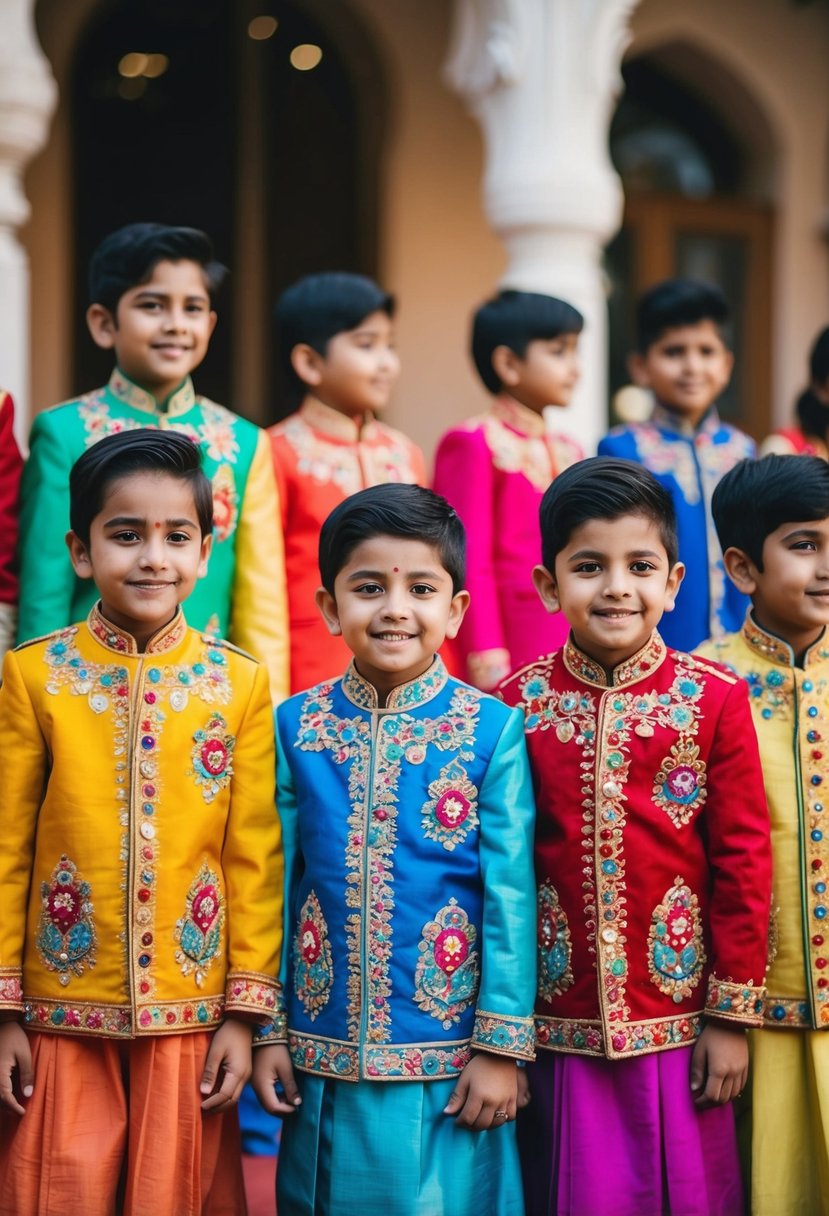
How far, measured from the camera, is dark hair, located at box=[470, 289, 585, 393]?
14.6 ft

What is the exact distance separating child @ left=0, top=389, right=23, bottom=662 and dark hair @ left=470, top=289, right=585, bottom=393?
1432 mm

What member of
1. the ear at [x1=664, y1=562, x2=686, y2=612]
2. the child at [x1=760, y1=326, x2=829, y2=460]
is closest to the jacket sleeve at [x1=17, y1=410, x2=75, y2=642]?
the ear at [x1=664, y1=562, x2=686, y2=612]

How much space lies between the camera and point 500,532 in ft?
14.1

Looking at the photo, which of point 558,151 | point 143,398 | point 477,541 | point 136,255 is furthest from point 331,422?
point 558,151


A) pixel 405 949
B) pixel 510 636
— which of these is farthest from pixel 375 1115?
pixel 510 636

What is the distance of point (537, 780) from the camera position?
2887 mm

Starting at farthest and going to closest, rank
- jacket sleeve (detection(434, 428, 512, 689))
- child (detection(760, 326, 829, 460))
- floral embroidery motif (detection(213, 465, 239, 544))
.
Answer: child (detection(760, 326, 829, 460)) → jacket sleeve (detection(434, 428, 512, 689)) → floral embroidery motif (detection(213, 465, 239, 544))

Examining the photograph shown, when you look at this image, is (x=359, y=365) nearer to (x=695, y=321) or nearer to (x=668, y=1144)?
(x=695, y=321)

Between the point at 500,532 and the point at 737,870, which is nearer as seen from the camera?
the point at 737,870

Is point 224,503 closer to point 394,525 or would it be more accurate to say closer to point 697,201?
point 394,525

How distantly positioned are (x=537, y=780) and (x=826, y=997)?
2.19 ft

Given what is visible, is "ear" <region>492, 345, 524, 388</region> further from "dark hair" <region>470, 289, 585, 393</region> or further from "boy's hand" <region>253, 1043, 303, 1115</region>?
"boy's hand" <region>253, 1043, 303, 1115</region>

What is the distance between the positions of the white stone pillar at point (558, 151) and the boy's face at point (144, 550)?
339cm

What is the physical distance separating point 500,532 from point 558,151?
2.35 metres
